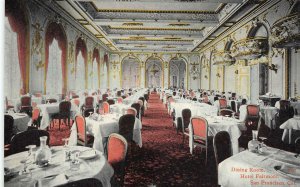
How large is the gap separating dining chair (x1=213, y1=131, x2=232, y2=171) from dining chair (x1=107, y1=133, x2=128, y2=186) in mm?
876

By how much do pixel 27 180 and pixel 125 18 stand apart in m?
8.16

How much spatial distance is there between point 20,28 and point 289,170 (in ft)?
21.6

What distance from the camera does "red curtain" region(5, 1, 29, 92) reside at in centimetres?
582

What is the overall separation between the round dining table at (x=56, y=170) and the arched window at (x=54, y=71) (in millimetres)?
7411

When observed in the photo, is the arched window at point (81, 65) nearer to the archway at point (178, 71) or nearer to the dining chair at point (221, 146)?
the dining chair at point (221, 146)

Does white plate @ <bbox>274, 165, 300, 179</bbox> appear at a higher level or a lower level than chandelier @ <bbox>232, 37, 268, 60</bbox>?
lower

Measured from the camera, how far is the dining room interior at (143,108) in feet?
6.69

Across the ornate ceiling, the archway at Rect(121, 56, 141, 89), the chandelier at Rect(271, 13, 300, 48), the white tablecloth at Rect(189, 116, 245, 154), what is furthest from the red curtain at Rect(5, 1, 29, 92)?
the archway at Rect(121, 56, 141, 89)

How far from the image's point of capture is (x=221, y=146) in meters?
2.43

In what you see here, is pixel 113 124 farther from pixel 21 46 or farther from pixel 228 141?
pixel 21 46

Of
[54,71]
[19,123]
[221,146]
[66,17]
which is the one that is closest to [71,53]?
[54,71]

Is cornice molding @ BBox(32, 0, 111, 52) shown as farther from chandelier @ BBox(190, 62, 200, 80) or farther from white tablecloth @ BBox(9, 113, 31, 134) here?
chandelier @ BBox(190, 62, 200, 80)

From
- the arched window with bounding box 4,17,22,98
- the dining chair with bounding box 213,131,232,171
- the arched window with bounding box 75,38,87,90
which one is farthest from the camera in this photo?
the arched window with bounding box 75,38,87,90

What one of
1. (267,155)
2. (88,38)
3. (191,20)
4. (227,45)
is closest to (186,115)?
(267,155)
